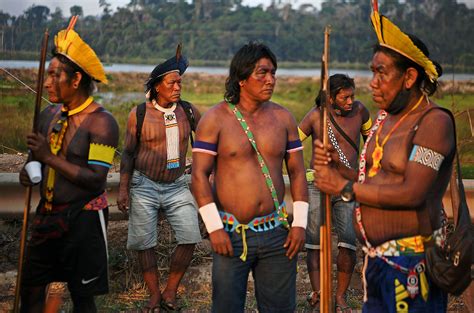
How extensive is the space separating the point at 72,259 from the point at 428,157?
7.53 feet

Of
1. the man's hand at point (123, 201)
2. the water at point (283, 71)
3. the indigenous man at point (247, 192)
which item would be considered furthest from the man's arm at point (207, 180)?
the water at point (283, 71)

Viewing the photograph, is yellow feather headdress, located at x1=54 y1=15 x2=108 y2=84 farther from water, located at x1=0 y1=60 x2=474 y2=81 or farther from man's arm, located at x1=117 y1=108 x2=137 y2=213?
water, located at x1=0 y1=60 x2=474 y2=81

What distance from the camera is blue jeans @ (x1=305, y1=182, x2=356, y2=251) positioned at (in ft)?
23.0

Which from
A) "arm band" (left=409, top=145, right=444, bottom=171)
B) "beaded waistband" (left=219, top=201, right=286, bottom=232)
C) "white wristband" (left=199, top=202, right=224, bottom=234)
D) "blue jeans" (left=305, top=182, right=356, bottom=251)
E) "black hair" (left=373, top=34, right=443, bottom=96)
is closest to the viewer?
"arm band" (left=409, top=145, right=444, bottom=171)

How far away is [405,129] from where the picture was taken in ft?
14.8

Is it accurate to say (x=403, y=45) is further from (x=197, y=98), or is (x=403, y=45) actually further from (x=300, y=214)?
(x=197, y=98)

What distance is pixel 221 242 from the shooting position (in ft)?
16.1

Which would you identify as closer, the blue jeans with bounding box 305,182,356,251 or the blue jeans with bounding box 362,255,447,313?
the blue jeans with bounding box 362,255,447,313

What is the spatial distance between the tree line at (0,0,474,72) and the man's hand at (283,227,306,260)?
1115 centimetres

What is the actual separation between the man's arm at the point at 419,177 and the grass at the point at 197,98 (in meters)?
4.11

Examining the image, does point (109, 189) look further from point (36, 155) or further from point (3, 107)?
point (3, 107)

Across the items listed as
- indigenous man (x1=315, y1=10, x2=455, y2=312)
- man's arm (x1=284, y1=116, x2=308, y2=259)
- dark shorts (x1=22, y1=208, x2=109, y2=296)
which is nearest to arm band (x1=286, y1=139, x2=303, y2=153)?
man's arm (x1=284, y1=116, x2=308, y2=259)

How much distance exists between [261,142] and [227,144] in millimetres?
210

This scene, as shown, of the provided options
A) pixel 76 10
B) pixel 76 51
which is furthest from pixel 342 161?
pixel 76 10
